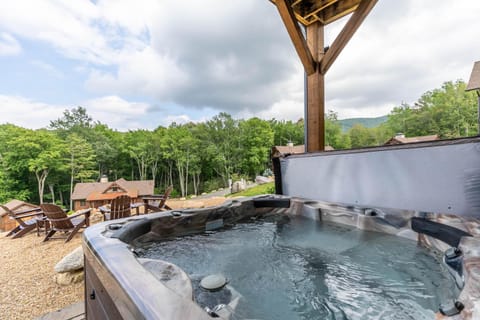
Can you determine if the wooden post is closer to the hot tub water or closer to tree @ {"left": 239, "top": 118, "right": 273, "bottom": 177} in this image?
the hot tub water

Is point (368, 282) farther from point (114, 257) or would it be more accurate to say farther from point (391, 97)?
point (391, 97)

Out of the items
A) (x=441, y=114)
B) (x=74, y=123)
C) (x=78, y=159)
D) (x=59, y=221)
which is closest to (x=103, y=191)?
(x=78, y=159)

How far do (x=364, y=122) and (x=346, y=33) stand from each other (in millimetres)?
3061

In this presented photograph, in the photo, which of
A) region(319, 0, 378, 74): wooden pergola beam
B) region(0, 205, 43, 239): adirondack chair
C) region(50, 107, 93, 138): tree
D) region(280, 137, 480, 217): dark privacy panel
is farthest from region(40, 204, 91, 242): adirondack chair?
region(50, 107, 93, 138): tree

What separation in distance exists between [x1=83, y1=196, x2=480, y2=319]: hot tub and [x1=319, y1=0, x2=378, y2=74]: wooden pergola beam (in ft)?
5.98

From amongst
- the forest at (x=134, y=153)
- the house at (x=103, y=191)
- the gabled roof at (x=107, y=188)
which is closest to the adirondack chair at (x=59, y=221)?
the house at (x=103, y=191)

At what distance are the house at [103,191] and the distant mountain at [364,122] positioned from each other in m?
9.51

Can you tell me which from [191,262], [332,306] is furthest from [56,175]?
[332,306]

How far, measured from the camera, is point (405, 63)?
13.3ft

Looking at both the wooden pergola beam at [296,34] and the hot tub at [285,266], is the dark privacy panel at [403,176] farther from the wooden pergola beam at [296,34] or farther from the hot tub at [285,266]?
the wooden pergola beam at [296,34]

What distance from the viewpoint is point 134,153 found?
15750 mm

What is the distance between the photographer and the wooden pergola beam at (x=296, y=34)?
2527 mm

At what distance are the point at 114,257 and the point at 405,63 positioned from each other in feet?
17.2

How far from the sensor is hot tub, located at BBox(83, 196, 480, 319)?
0.76 m
